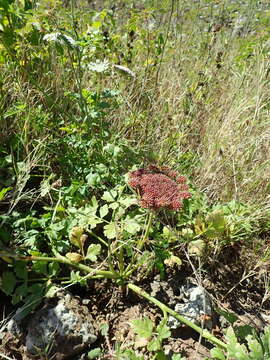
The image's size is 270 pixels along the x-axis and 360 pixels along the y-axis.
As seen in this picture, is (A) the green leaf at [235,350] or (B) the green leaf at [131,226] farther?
(B) the green leaf at [131,226]

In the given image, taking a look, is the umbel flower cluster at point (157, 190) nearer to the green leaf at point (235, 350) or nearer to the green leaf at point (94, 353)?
the green leaf at point (235, 350)

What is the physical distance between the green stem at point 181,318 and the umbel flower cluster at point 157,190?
0.46m

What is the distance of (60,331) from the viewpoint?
1458mm

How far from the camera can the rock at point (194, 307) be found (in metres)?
1.56

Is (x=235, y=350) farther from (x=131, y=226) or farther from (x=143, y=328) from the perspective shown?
(x=131, y=226)

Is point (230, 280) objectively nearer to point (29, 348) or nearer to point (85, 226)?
point (85, 226)

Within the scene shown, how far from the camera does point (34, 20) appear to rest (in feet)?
5.30

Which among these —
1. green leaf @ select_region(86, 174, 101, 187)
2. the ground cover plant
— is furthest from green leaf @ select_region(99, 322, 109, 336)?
green leaf @ select_region(86, 174, 101, 187)

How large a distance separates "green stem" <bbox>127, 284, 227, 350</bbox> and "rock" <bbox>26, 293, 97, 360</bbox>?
0.91 feet

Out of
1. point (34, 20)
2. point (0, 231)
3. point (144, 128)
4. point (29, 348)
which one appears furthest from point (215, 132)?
point (29, 348)

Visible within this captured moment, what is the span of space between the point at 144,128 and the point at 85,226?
3.18 ft

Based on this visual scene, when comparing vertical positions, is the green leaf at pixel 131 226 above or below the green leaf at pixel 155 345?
above

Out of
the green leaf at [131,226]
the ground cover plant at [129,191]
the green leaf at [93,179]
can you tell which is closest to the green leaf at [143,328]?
the ground cover plant at [129,191]

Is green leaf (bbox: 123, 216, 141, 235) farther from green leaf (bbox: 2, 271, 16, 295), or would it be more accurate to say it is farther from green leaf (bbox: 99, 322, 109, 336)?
green leaf (bbox: 2, 271, 16, 295)
